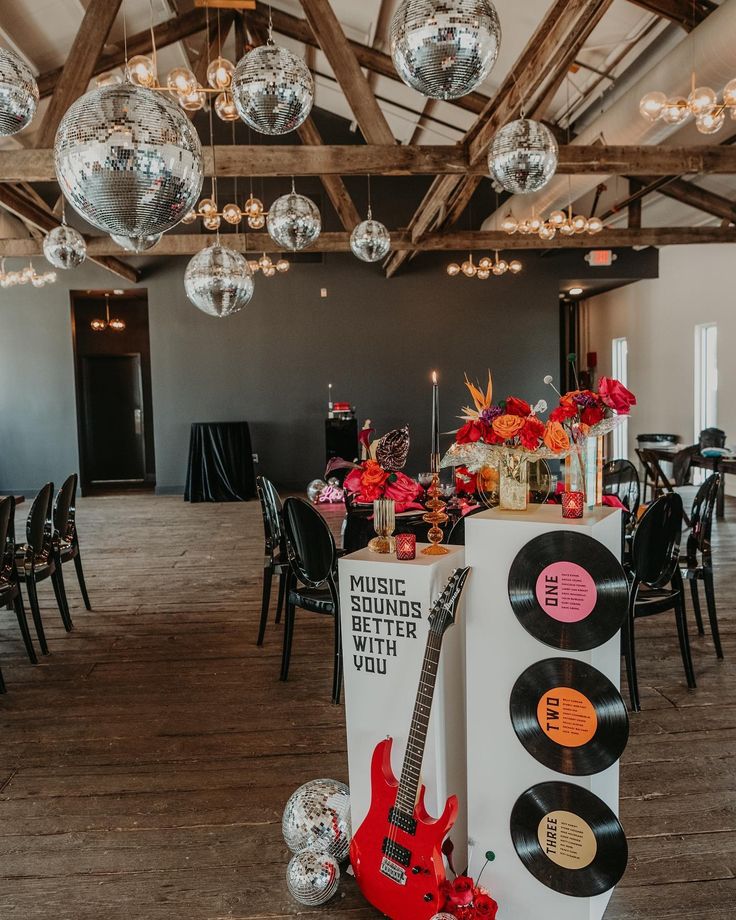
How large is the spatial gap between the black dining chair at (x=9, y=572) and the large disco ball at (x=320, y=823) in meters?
2.26

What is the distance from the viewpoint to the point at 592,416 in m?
2.05

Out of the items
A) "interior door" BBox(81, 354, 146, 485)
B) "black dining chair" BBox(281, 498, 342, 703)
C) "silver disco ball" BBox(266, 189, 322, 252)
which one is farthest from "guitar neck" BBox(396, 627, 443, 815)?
"interior door" BBox(81, 354, 146, 485)

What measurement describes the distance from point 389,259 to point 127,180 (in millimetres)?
9583

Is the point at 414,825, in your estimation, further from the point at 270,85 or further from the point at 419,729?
the point at 270,85

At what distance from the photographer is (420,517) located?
3967 mm

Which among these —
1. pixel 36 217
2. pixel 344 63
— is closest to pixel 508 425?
pixel 344 63

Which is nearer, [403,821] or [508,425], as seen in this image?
[403,821]

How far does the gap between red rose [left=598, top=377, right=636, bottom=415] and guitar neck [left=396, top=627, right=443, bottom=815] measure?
806mm

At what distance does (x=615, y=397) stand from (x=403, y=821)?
4.21ft

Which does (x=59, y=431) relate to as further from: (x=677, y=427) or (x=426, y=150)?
(x=677, y=427)

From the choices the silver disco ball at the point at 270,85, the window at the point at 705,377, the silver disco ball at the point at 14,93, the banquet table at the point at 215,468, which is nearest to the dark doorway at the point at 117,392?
the banquet table at the point at 215,468

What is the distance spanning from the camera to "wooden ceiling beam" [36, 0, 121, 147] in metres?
5.14

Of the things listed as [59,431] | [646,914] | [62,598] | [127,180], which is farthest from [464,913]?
[59,431]

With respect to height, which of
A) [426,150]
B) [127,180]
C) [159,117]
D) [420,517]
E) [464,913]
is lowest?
[464,913]
